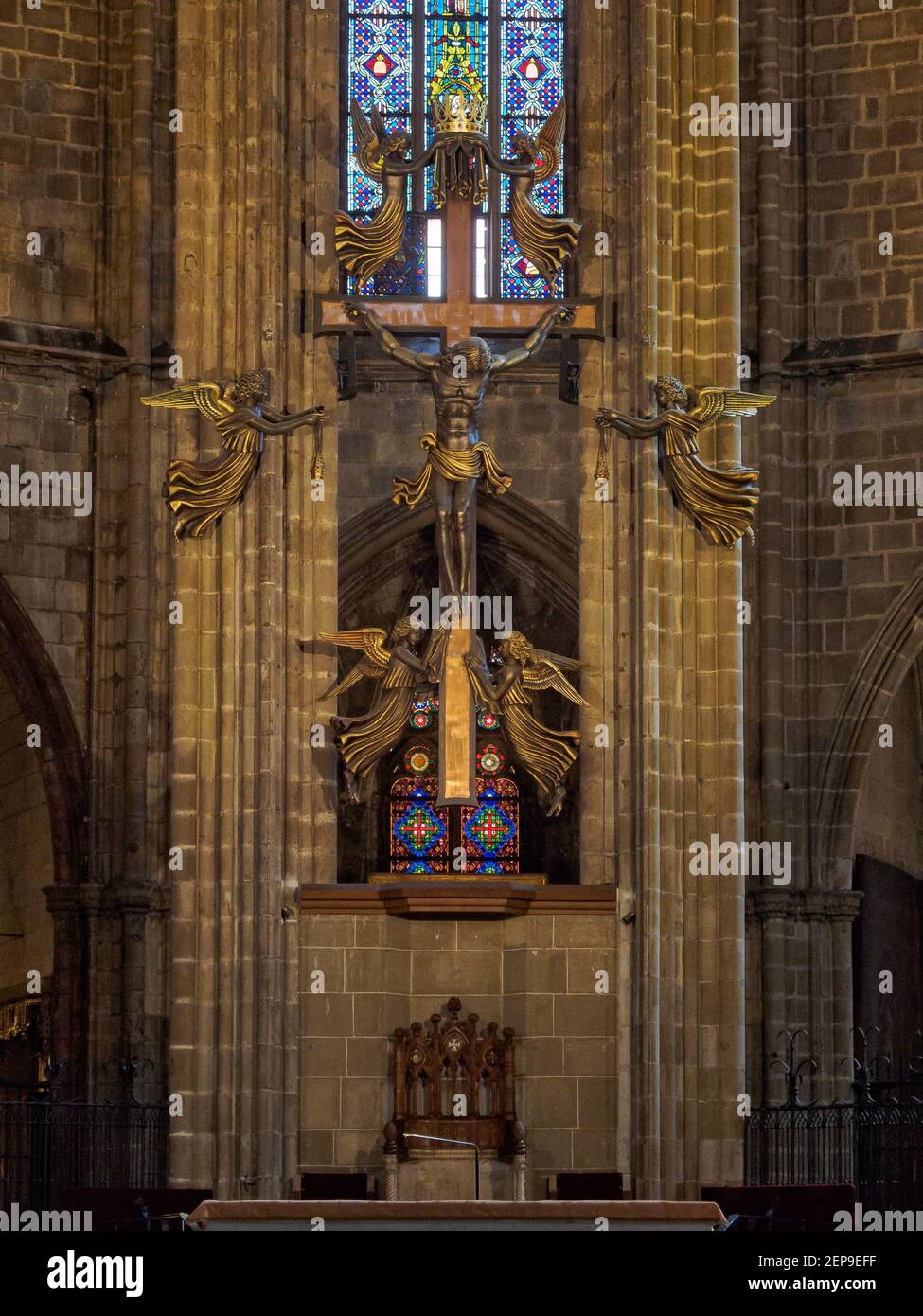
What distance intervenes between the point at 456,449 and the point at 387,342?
0.66 meters

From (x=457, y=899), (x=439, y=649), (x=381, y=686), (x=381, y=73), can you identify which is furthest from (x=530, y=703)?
(x=381, y=73)

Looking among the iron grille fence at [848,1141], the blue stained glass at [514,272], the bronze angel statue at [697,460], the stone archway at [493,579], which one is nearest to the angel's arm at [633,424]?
the bronze angel statue at [697,460]

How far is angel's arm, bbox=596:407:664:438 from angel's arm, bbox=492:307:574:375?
1.64ft

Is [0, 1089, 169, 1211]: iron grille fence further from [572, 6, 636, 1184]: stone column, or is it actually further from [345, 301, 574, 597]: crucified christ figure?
[345, 301, 574, 597]: crucified christ figure

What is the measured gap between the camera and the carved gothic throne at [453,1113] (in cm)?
1513

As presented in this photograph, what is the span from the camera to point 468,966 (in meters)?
15.6

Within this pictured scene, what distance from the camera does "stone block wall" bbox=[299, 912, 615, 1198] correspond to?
15414 mm

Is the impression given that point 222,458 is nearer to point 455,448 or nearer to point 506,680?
point 455,448

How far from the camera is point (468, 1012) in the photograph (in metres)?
A: 15.6

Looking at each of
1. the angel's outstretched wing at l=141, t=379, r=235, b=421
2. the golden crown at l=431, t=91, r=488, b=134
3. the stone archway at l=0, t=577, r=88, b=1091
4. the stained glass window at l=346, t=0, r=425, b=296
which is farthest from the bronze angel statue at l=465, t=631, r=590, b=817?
the stained glass window at l=346, t=0, r=425, b=296

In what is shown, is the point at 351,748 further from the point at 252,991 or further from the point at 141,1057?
the point at 141,1057

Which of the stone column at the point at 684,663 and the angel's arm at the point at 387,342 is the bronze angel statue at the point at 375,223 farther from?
the stone column at the point at 684,663
